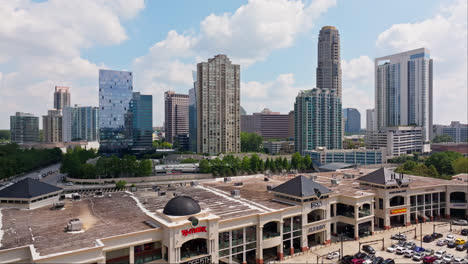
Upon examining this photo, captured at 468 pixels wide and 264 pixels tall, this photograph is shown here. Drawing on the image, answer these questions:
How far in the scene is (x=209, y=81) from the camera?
14912 cm

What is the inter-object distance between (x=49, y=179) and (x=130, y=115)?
54.6m

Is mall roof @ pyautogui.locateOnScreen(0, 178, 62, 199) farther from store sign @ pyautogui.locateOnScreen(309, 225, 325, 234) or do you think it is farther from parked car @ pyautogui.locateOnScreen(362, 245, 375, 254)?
parked car @ pyautogui.locateOnScreen(362, 245, 375, 254)

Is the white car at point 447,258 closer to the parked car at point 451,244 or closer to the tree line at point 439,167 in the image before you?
the parked car at point 451,244

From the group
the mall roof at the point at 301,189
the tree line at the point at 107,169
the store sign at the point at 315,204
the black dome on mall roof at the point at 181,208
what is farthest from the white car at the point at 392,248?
the tree line at the point at 107,169

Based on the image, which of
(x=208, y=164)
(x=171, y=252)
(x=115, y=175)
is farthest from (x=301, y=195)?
(x=115, y=175)

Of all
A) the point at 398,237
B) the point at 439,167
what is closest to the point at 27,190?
the point at 398,237

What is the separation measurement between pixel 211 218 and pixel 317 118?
13147 cm

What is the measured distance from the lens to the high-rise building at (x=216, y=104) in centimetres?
14975

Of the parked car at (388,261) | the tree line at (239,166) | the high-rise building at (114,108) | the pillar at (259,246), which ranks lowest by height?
the parked car at (388,261)

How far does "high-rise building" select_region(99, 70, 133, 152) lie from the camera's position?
500ft

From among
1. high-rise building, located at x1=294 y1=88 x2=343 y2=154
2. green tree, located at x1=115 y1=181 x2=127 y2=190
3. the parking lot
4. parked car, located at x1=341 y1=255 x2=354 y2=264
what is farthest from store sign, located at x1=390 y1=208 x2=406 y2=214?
high-rise building, located at x1=294 y1=88 x2=343 y2=154

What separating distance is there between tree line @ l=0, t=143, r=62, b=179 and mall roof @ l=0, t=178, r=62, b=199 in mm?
59237

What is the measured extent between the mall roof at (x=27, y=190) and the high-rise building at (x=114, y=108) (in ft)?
340

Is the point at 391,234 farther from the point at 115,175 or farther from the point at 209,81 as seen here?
the point at 209,81
